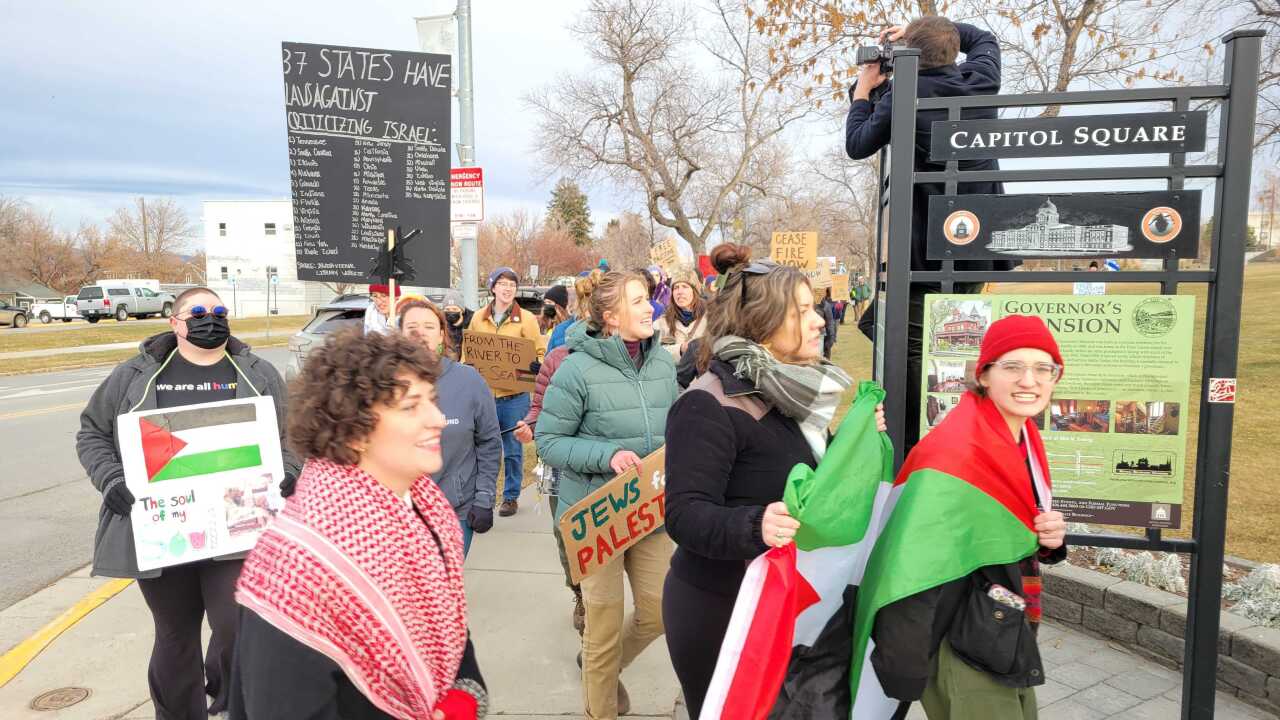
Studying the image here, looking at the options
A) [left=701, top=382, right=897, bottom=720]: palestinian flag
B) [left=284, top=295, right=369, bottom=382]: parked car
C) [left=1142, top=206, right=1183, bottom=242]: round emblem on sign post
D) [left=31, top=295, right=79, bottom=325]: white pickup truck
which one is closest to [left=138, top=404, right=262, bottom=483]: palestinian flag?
[left=701, top=382, right=897, bottom=720]: palestinian flag

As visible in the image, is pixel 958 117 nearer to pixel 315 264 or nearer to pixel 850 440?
pixel 850 440

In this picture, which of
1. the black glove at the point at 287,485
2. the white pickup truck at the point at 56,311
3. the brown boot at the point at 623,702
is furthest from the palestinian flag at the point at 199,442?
the white pickup truck at the point at 56,311

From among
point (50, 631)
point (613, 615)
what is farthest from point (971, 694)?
point (50, 631)

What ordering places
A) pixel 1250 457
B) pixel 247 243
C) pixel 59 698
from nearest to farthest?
pixel 59 698 → pixel 1250 457 → pixel 247 243

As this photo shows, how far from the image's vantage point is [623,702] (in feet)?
12.6

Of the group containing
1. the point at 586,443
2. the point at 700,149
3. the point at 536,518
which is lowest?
the point at 536,518

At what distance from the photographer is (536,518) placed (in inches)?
275

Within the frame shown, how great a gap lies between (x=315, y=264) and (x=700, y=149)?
75.9 feet

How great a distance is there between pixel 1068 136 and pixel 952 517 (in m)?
1.70

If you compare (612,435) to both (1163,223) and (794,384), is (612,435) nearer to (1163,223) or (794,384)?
(794,384)

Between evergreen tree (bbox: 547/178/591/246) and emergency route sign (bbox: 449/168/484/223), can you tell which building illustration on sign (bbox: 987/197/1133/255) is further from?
evergreen tree (bbox: 547/178/591/246)

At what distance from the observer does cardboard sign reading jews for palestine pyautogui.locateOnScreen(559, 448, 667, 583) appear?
349 centimetres

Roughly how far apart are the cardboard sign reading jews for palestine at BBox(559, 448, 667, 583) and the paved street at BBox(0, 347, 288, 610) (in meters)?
4.33

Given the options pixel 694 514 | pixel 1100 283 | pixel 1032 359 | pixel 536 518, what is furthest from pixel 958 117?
pixel 536 518
